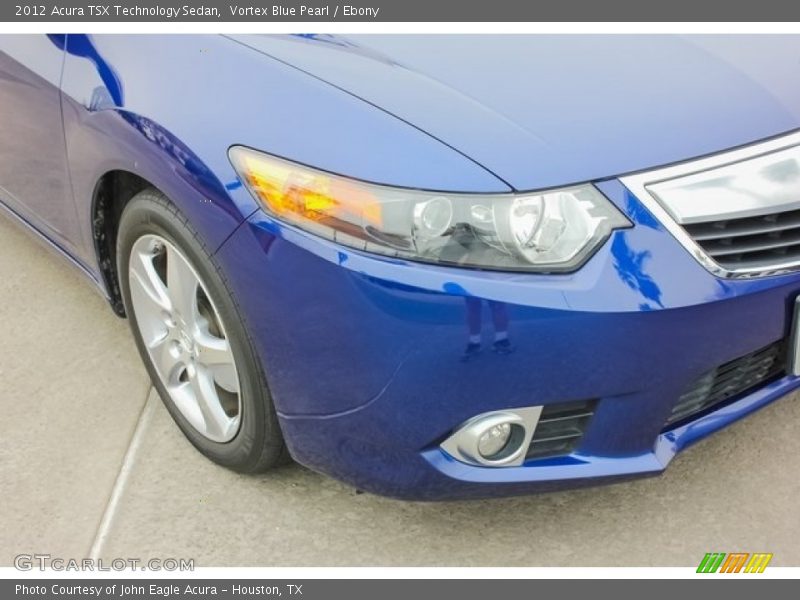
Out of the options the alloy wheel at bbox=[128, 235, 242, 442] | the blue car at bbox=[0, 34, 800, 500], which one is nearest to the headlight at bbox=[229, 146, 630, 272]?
the blue car at bbox=[0, 34, 800, 500]

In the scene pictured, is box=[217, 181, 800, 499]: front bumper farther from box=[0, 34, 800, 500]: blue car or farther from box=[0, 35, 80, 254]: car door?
box=[0, 35, 80, 254]: car door

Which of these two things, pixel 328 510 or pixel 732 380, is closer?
pixel 732 380

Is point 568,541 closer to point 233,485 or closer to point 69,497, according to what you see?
point 233,485

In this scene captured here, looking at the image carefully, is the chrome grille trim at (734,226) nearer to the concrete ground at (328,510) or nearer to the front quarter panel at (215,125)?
the front quarter panel at (215,125)

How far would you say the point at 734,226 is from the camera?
2.07 meters

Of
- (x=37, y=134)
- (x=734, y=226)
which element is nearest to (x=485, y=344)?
(x=734, y=226)

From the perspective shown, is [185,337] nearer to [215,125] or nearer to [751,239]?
[215,125]

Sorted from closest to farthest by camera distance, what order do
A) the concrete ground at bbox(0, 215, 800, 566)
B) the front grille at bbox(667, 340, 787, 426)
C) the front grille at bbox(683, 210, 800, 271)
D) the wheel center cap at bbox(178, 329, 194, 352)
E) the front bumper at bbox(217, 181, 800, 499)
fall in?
the front bumper at bbox(217, 181, 800, 499), the front grille at bbox(683, 210, 800, 271), the front grille at bbox(667, 340, 787, 426), the concrete ground at bbox(0, 215, 800, 566), the wheel center cap at bbox(178, 329, 194, 352)

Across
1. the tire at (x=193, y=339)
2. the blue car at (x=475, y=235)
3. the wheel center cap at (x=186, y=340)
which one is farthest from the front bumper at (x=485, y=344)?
the wheel center cap at (x=186, y=340)

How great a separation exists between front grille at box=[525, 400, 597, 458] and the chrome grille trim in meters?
0.40

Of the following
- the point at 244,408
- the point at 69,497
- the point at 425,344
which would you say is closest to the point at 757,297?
the point at 425,344

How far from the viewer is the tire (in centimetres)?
230

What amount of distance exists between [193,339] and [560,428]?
0.99 metres

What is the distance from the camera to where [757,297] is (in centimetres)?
207
